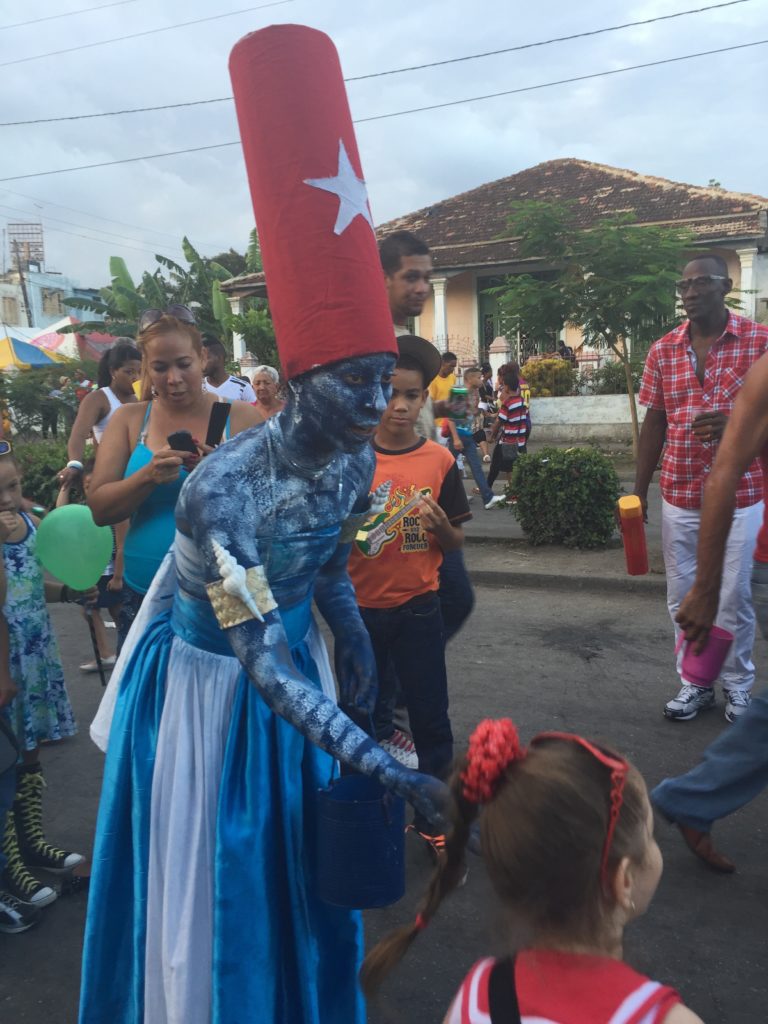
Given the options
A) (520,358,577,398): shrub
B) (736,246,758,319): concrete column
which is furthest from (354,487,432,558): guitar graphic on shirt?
(736,246,758,319): concrete column

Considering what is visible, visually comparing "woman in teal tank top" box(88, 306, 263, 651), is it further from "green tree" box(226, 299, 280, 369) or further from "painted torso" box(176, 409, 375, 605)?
"green tree" box(226, 299, 280, 369)

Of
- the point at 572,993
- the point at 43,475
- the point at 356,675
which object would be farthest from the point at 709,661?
the point at 43,475

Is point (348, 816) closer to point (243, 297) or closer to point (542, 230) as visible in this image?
point (542, 230)

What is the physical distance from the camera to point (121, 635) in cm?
350

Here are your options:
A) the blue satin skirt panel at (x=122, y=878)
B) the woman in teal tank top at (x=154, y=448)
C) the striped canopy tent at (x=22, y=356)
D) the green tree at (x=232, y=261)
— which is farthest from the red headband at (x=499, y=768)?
the green tree at (x=232, y=261)

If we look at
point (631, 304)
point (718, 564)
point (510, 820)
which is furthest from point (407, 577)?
point (631, 304)

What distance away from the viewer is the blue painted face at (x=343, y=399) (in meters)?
1.73

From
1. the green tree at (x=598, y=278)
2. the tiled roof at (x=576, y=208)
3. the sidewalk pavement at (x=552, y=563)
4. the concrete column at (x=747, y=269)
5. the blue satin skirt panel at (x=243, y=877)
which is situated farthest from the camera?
the tiled roof at (x=576, y=208)

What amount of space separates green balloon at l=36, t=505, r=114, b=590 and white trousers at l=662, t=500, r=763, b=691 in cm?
265

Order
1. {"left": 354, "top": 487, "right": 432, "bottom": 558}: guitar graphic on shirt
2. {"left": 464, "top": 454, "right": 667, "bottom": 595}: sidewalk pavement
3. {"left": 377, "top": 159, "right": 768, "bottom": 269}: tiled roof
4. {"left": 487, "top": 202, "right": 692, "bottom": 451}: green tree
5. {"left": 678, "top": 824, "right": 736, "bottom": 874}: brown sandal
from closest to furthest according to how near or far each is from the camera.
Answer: {"left": 678, "top": 824, "right": 736, "bottom": 874}: brown sandal, {"left": 354, "top": 487, "right": 432, "bottom": 558}: guitar graphic on shirt, {"left": 464, "top": 454, "right": 667, "bottom": 595}: sidewalk pavement, {"left": 487, "top": 202, "right": 692, "bottom": 451}: green tree, {"left": 377, "top": 159, "right": 768, "bottom": 269}: tiled roof

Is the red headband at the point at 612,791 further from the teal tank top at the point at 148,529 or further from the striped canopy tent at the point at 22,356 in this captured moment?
the striped canopy tent at the point at 22,356

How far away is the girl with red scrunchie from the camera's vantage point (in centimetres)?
129

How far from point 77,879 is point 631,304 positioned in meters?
8.27

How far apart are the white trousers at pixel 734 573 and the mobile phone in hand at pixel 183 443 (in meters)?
2.48
